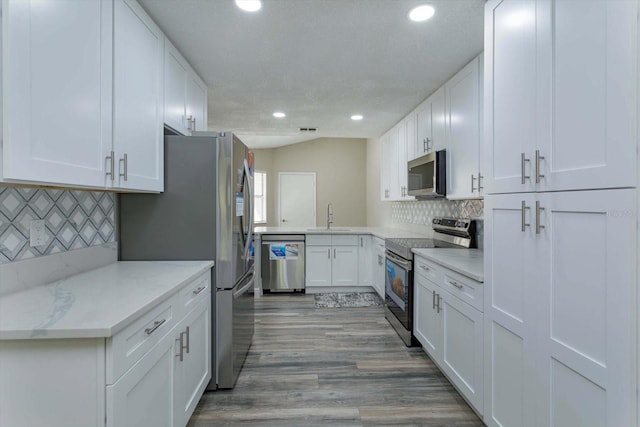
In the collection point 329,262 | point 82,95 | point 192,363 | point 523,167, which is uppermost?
point 82,95

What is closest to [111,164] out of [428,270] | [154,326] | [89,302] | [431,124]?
[89,302]

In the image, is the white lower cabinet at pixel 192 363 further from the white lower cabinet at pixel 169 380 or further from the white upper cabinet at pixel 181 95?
the white upper cabinet at pixel 181 95

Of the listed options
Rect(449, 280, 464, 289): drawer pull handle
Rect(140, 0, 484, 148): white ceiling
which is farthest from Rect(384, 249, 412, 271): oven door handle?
Rect(140, 0, 484, 148): white ceiling

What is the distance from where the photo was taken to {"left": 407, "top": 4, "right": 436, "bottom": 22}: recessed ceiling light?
5.82 feet

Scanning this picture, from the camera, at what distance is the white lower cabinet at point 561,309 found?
965 millimetres

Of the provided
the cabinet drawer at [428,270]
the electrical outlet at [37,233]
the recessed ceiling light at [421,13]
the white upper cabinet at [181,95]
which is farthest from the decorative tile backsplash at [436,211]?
the electrical outlet at [37,233]

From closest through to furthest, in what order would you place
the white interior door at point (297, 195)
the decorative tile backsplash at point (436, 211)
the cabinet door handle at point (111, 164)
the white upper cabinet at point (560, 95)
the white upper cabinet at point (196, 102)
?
the white upper cabinet at point (560, 95), the cabinet door handle at point (111, 164), the white upper cabinet at point (196, 102), the decorative tile backsplash at point (436, 211), the white interior door at point (297, 195)

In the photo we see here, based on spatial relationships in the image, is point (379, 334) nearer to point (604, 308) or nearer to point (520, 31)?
point (604, 308)

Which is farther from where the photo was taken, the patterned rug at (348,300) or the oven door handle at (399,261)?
the patterned rug at (348,300)

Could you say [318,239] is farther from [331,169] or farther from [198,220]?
[331,169]

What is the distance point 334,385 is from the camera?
2.21 meters

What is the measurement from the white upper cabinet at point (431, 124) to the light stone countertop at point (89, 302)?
2.39 meters

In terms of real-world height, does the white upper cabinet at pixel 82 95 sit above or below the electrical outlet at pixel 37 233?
above

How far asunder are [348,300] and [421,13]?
3375 millimetres
